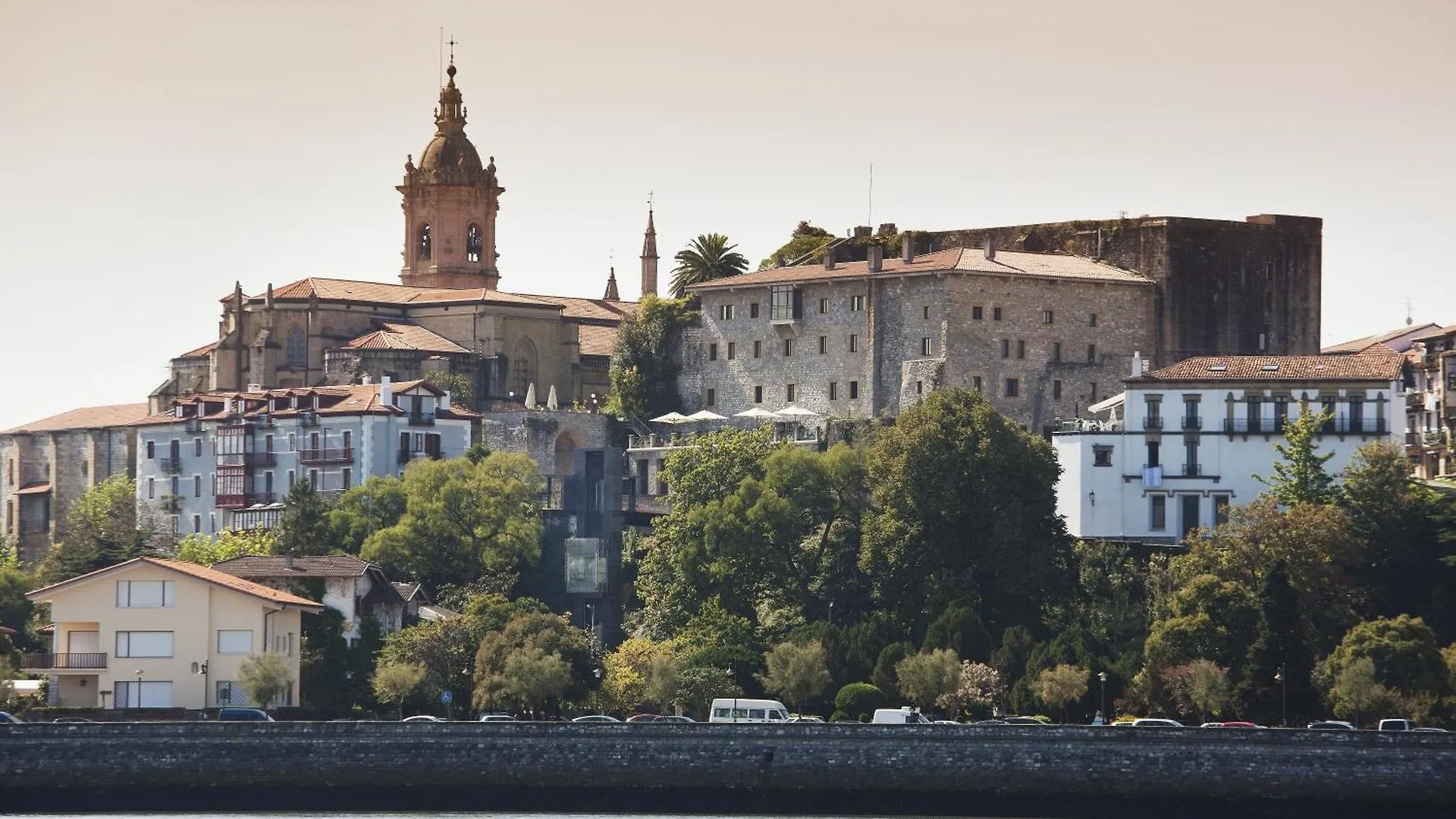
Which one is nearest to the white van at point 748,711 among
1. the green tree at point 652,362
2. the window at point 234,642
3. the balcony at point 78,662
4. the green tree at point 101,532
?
the window at point 234,642

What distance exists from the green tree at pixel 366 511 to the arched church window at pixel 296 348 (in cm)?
2066

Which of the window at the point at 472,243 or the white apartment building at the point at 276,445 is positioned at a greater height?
the window at the point at 472,243

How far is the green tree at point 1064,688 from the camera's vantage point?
9106 cm

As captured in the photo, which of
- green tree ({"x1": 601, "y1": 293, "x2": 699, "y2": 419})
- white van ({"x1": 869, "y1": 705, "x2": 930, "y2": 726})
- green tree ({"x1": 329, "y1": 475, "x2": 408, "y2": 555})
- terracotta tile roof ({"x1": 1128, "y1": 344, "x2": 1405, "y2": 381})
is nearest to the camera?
white van ({"x1": 869, "y1": 705, "x2": 930, "y2": 726})

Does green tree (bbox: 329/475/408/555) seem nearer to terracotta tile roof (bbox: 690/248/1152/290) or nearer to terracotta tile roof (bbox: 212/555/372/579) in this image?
terracotta tile roof (bbox: 212/555/372/579)

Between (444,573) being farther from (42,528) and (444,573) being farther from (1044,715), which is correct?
(42,528)

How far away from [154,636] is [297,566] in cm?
1042

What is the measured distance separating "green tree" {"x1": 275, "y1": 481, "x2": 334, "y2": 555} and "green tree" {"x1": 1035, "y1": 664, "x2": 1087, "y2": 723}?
2967cm

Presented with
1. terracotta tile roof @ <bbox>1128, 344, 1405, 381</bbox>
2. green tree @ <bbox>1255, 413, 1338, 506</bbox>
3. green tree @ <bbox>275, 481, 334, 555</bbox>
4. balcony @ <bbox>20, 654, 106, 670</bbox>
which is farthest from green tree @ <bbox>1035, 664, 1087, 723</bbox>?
green tree @ <bbox>275, 481, 334, 555</bbox>

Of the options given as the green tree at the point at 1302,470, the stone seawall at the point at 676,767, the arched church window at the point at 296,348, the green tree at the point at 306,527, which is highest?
the arched church window at the point at 296,348

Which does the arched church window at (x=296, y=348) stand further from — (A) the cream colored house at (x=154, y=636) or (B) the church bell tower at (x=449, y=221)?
(A) the cream colored house at (x=154, y=636)

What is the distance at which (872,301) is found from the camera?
123062 mm

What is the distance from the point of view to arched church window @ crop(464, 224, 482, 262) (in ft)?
525

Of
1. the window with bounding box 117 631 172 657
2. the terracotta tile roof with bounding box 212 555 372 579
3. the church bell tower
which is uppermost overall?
the church bell tower
